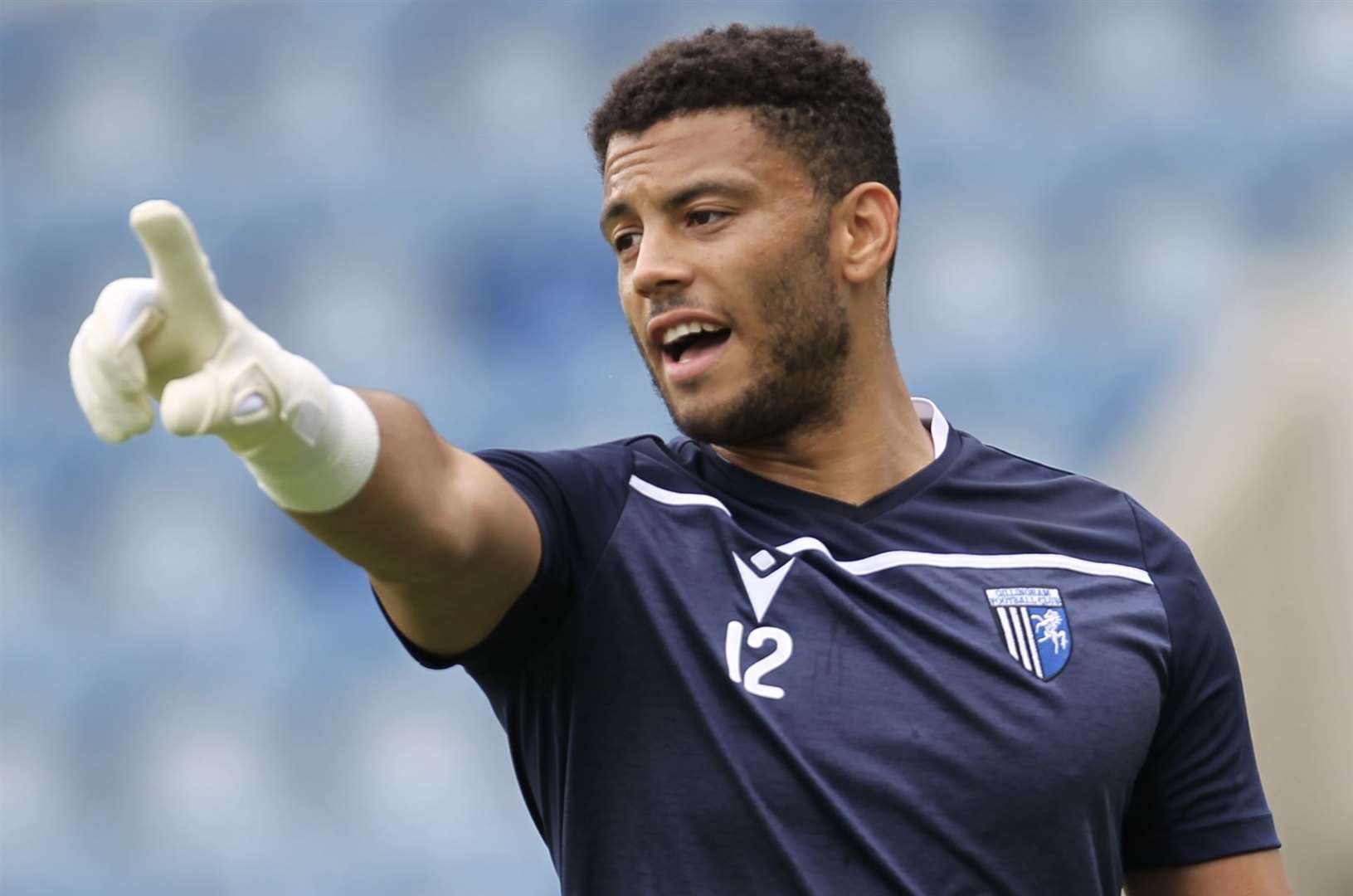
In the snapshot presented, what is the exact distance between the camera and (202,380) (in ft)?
5.05

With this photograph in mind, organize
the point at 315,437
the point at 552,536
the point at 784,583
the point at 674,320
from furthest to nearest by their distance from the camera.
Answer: the point at 674,320
the point at 784,583
the point at 552,536
the point at 315,437

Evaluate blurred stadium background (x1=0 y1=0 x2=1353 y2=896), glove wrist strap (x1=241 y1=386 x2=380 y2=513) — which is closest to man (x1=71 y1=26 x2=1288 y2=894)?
glove wrist strap (x1=241 y1=386 x2=380 y2=513)

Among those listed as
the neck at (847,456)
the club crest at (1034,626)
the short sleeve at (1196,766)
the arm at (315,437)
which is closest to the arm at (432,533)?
the arm at (315,437)

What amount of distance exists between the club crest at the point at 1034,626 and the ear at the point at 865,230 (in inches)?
18.7

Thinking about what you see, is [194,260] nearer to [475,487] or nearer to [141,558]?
[475,487]

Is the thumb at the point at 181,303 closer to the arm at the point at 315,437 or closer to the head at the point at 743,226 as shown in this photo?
the arm at the point at 315,437

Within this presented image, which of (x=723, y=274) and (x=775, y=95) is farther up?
(x=775, y=95)

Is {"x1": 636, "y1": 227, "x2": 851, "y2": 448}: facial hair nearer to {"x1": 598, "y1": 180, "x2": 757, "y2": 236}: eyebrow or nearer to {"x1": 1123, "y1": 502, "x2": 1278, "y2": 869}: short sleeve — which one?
{"x1": 598, "y1": 180, "x2": 757, "y2": 236}: eyebrow

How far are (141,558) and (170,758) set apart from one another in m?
0.51

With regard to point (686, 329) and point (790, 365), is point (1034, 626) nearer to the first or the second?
point (790, 365)

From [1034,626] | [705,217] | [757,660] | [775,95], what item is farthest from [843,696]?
[775,95]

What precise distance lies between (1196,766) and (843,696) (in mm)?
501

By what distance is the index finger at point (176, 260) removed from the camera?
4.86ft

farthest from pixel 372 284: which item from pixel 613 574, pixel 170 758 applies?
pixel 613 574
